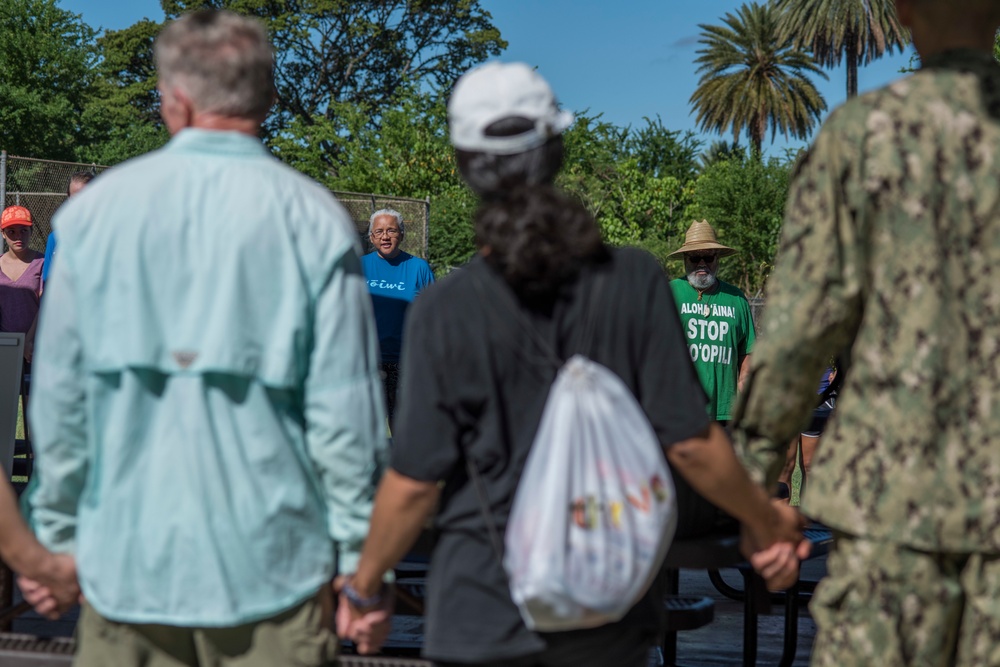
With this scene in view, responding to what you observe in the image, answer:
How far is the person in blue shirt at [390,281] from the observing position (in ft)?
29.8

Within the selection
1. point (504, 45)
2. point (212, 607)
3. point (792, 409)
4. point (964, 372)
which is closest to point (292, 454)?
point (212, 607)

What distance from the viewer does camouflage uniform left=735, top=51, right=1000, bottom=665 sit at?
2.22 meters

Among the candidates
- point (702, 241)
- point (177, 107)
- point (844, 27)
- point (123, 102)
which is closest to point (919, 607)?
point (177, 107)

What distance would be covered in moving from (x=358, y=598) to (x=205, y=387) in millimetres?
471

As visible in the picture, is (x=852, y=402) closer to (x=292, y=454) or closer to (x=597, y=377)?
(x=597, y=377)

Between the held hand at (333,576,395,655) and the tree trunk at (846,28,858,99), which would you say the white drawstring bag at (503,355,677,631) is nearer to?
the held hand at (333,576,395,655)

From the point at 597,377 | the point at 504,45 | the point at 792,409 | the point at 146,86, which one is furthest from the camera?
the point at 504,45

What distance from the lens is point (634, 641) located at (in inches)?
90.3

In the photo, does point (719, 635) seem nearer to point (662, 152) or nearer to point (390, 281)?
point (390, 281)

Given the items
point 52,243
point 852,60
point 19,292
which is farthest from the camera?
point 852,60

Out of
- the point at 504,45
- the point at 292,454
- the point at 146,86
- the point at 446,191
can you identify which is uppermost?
the point at 504,45

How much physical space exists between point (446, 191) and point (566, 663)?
3652 cm

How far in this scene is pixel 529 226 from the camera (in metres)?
2.20

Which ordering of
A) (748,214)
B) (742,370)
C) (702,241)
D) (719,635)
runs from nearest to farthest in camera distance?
(719,635)
(742,370)
(702,241)
(748,214)
